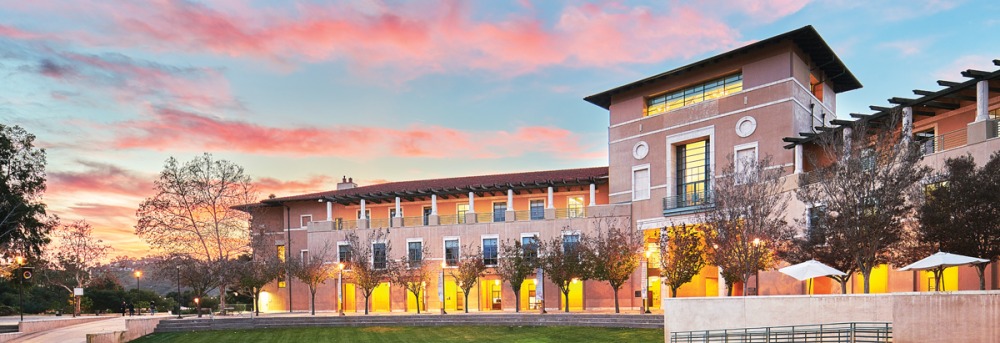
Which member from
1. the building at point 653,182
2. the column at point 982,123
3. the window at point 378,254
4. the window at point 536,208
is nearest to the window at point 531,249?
the building at point 653,182

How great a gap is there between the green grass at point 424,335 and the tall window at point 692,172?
11.3 metres

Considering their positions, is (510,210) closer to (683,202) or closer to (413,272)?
(413,272)

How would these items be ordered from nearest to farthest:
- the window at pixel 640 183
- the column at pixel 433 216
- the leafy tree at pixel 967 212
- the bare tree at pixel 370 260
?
the leafy tree at pixel 967 212 → the window at pixel 640 183 → the bare tree at pixel 370 260 → the column at pixel 433 216

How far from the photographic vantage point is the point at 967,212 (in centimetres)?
2252

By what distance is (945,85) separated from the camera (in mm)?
27797

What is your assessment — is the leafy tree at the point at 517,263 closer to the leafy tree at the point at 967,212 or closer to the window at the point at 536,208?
the window at the point at 536,208

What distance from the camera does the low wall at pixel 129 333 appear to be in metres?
33.2

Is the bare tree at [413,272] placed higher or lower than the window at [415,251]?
lower

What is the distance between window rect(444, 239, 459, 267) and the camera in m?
50.1

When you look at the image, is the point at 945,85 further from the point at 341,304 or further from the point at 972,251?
the point at 341,304

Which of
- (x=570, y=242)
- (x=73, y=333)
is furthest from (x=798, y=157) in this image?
(x=73, y=333)

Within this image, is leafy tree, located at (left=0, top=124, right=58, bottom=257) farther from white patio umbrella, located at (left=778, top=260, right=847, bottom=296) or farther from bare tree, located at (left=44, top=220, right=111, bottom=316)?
white patio umbrella, located at (left=778, top=260, right=847, bottom=296)

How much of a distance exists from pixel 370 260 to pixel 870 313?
34.7 m

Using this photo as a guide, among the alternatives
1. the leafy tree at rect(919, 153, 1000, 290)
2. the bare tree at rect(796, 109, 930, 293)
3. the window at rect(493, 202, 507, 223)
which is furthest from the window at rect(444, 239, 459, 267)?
the leafy tree at rect(919, 153, 1000, 290)
